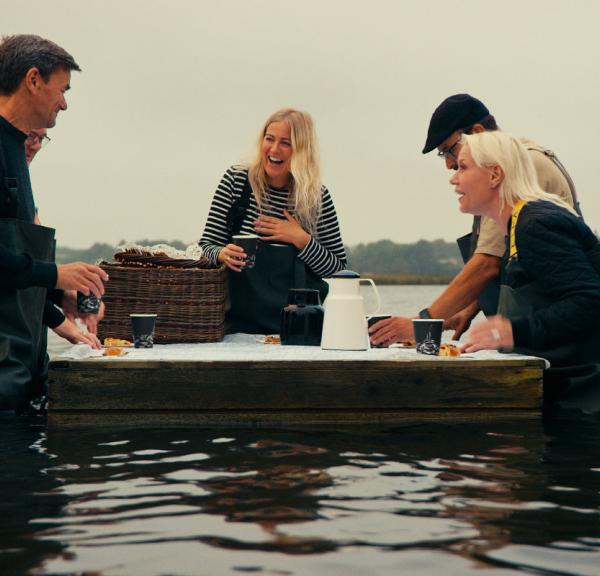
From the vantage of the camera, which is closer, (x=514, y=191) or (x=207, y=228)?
(x=514, y=191)

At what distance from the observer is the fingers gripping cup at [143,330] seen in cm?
465

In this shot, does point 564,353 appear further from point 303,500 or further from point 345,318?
point 303,500

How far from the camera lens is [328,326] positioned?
15.3 ft

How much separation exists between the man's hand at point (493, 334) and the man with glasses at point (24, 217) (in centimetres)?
171

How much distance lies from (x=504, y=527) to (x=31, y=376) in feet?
8.31

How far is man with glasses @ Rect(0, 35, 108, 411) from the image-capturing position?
419 centimetres

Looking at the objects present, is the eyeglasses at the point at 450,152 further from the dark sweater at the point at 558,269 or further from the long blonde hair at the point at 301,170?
the dark sweater at the point at 558,269

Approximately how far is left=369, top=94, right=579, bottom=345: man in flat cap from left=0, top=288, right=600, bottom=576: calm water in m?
0.99

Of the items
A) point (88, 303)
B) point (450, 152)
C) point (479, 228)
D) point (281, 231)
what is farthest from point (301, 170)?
point (88, 303)

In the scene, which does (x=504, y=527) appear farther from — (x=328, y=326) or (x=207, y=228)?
(x=207, y=228)

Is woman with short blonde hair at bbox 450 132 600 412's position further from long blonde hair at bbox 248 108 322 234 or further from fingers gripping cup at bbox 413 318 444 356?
long blonde hair at bbox 248 108 322 234

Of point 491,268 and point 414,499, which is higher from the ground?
point 491,268

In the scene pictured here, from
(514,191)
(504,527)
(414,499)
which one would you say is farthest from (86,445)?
(514,191)

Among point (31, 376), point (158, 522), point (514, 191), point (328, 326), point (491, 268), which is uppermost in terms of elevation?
point (514, 191)
